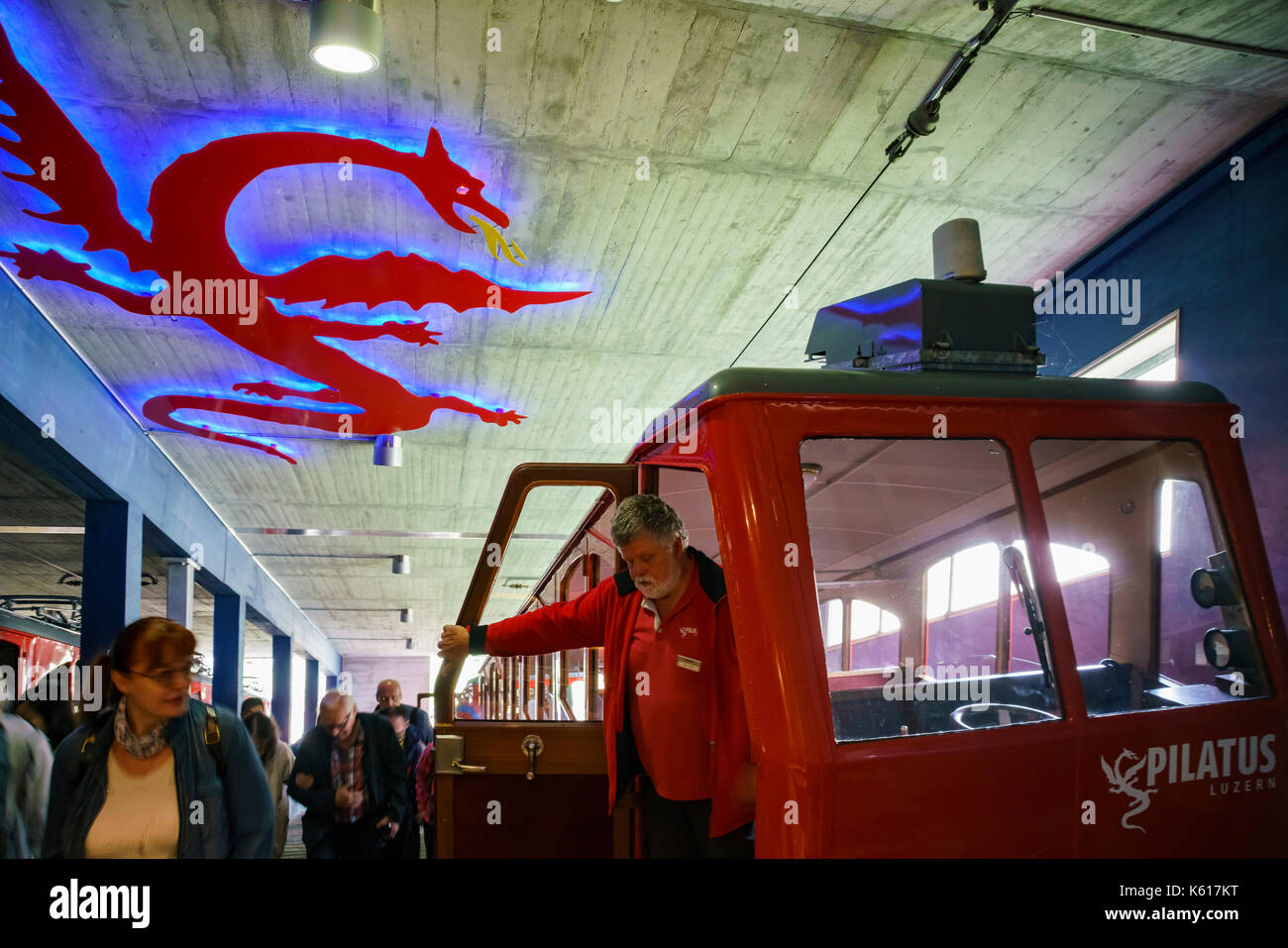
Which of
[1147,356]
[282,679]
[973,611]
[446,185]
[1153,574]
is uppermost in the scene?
[446,185]

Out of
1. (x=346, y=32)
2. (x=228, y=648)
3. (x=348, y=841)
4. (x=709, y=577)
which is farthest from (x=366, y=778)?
(x=228, y=648)

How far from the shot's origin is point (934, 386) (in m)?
3.16

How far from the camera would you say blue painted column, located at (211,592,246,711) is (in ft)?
54.9

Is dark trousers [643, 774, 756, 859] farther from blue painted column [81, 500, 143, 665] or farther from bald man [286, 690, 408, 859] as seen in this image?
blue painted column [81, 500, 143, 665]

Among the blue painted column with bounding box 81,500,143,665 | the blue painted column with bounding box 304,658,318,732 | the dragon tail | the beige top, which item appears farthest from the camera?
the blue painted column with bounding box 304,658,318,732

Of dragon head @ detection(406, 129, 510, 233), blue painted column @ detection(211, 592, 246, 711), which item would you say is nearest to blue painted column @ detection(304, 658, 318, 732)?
blue painted column @ detection(211, 592, 246, 711)

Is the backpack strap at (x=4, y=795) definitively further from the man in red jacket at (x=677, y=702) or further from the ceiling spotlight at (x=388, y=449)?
the ceiling spotlight at (x=388, y=449)

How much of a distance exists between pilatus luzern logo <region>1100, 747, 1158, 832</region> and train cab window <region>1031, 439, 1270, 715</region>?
0.75ft

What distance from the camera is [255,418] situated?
1057 cm

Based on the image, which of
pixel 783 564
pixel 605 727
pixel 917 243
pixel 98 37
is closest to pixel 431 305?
pixel 98 37

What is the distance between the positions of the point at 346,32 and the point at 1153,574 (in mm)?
3892

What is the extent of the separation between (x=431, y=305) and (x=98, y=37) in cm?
335

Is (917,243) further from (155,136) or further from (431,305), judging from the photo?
(155,136)

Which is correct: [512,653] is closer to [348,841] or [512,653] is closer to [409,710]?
[348,841]
